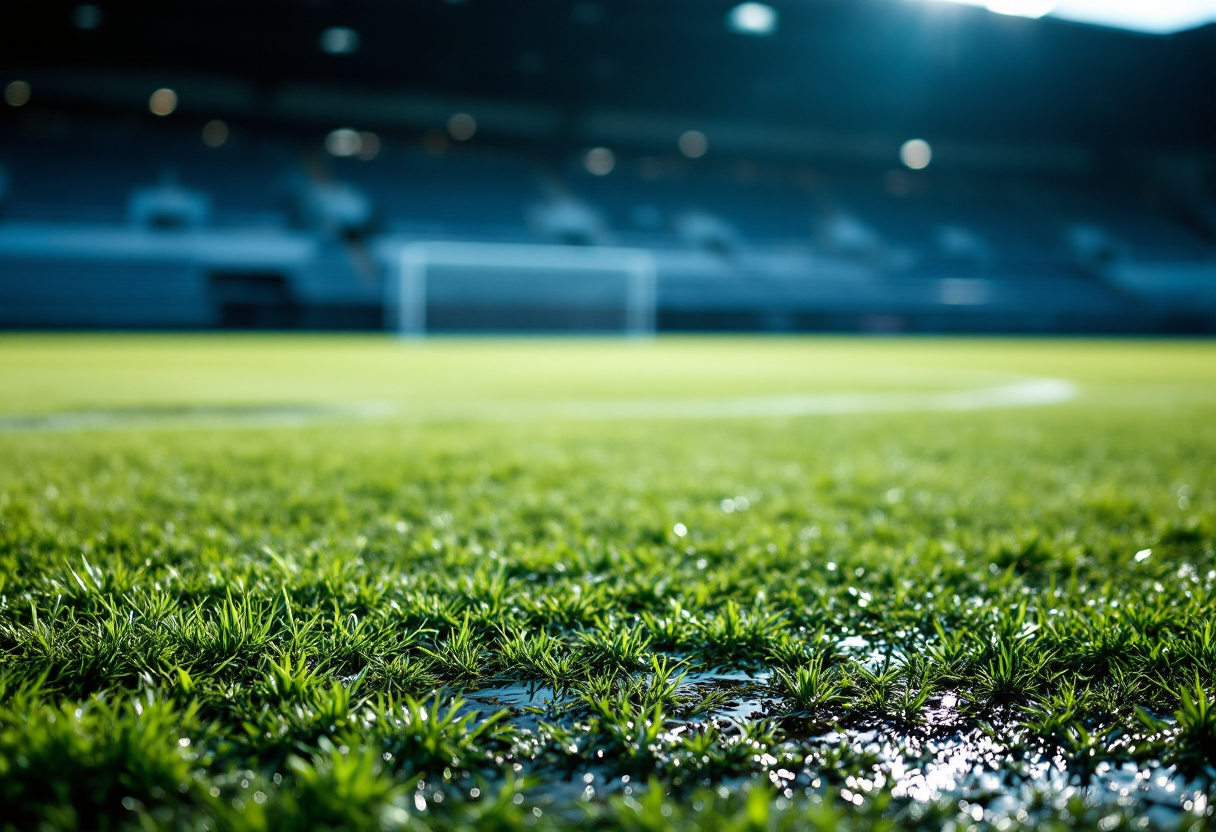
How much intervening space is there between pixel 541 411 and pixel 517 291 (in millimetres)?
21350

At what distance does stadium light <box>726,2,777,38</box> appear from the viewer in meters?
24.2

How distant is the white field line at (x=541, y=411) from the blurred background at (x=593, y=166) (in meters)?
17.6

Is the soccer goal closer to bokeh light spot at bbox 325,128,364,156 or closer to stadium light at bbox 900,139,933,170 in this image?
bokeh light spot at bbox 325,128,364,156

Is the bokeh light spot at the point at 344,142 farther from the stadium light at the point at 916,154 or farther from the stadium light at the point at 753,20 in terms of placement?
the stadium light at the point at 916,154

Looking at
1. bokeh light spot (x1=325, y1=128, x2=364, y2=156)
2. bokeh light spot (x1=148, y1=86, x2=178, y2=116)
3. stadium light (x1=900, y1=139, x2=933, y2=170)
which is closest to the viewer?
bokeh light spot (x1=148, y1=86, x2=178, y2=116)

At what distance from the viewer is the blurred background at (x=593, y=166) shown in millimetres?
25531

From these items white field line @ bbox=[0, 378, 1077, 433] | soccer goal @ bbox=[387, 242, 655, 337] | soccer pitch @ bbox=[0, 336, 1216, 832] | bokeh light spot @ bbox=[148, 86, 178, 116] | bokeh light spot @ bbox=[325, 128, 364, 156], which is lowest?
soccer pitch @ bbox=[0, 336, 1216, 832]

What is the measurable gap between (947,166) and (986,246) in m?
5.75

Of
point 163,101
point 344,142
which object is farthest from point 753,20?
point 163,101

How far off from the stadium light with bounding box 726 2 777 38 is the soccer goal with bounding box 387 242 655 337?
7458 millimetres

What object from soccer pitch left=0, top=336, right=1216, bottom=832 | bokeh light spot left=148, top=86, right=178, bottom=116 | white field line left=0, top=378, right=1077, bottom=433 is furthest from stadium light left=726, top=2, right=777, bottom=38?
soccer pitch left=0, top=336, right=1216, bottom=832

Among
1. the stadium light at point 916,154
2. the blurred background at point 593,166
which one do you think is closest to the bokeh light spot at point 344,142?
the blurred background at point 593,166

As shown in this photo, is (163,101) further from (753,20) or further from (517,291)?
(753,20)

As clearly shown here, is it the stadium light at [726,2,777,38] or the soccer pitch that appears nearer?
the soccer pitch
